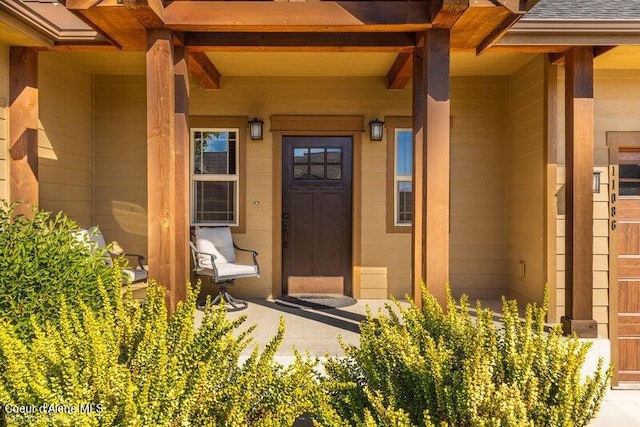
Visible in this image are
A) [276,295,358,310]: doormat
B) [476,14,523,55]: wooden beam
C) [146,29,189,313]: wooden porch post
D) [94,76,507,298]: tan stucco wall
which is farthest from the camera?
[94,76,507,298]: tan stucco wall

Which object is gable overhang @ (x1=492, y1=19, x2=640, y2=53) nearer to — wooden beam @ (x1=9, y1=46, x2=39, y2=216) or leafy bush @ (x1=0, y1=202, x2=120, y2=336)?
leafy bush @ (x1=0, y1=202, x2=120, y2=336)

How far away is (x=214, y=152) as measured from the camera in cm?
512

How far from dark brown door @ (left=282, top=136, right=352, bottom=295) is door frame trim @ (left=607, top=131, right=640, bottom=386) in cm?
270

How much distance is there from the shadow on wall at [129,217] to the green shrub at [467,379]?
3696mm

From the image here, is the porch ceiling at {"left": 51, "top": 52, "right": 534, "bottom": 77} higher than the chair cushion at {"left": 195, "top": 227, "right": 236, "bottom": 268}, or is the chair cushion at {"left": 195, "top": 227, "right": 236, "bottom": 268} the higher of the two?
the porch ceiling at {"left": 51, "top": 52, "right": 534, "bottom": 77}

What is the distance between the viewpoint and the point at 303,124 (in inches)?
197

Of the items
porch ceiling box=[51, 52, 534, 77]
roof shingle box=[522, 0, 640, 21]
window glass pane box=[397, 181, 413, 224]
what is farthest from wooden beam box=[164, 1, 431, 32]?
window glass pane box=[397, 181, 413, 224]

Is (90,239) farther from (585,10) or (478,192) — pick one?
(585,10)

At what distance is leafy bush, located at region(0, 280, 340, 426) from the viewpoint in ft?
5.17

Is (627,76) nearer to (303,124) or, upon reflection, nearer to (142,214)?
(303,124)

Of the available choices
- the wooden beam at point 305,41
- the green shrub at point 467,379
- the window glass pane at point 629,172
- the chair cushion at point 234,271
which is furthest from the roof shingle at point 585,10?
the chair cushion at point 234,271

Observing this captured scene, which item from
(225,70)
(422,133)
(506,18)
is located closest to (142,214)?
(225,70)

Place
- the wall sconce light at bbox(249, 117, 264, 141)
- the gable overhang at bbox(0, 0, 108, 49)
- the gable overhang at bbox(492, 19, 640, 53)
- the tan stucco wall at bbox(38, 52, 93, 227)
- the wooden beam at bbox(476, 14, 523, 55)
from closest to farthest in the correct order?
the wooden beam at bbox(476, 14, 523, 55), the gable overhang at bbox(0, 0, 108, 49), the gable overhang at bbox(492, 19, 640, 53), the tan stucco wall at bbox(38, 52, 93, 227), the wall sconce light at bbox(249, 117, 264, 141)

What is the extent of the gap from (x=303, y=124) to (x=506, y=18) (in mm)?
2648
